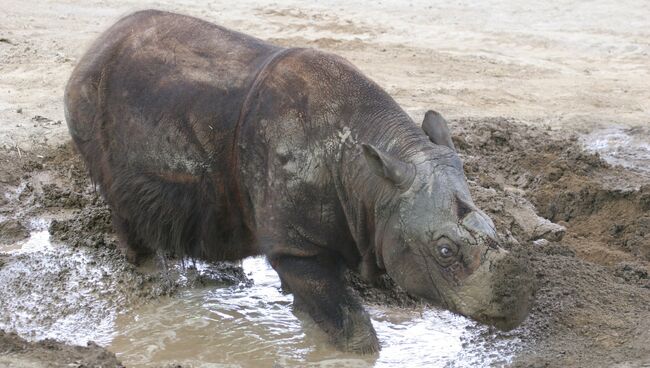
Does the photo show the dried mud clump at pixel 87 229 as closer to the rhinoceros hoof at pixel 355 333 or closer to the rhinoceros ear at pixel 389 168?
the rhinoceros hoof at pixel 355 333

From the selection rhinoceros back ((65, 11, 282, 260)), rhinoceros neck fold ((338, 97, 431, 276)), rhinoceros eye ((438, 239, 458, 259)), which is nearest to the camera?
rhinoceros eye ((438, 239, 458, 259))

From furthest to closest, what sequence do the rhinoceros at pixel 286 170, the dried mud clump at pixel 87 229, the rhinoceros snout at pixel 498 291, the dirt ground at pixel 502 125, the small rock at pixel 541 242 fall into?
1. the dried mud clump at pixel 87 229
2. the small rock at pixel 541 242
3. the dirt ground at pixel 502 125
4. the rhinoceros at pixel 286 170
5. the rhinoceros snout at pixel 498 291

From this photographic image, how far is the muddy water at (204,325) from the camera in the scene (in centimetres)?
642

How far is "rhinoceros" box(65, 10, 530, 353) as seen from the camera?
216 inches

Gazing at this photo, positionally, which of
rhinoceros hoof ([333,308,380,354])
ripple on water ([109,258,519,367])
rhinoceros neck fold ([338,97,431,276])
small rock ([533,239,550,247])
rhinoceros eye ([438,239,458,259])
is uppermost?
rhinoceros neck fold ([338,97,431,276])

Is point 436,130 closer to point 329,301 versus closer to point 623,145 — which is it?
point 329,301

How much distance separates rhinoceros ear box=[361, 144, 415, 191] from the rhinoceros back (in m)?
1.11

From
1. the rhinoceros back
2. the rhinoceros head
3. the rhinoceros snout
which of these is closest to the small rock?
the rhinoceros head

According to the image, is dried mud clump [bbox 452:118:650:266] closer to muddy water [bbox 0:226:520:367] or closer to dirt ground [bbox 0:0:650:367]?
dirt ground [bbox 0:0:650:367]

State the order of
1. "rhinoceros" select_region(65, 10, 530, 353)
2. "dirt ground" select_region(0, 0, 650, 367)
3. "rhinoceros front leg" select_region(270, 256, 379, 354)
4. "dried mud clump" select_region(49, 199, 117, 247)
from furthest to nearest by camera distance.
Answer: "dried mud clump" select_region(49, 199, 117, 247) < "dirt ground" select_region(0, 0, 650, 367) < "rhinoceros front leg" select_region(270, 256, 379, 354) < "rhinoceros" select_region(65, 10, 530, 353)

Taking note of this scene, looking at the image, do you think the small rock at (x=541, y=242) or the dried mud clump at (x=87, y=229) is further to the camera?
the dried mud clump at (x=87, y=229)

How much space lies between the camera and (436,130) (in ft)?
19.6

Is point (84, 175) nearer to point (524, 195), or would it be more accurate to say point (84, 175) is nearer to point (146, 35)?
point (146, 35)

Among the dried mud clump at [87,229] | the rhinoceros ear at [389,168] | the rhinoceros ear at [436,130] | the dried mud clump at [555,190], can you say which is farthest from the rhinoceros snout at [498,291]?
the dried mud clump at [87,229]
